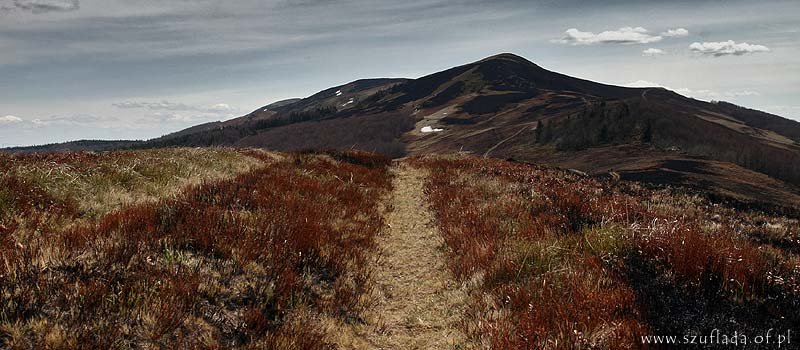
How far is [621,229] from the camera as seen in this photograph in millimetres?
7168

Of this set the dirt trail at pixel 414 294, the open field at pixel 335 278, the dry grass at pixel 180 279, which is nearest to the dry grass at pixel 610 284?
the open field at pixel 335 278

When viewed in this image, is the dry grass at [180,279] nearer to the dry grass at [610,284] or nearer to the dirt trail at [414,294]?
the dirt trail at [414,294]

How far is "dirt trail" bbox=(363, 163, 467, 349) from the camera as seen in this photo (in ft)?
17.1

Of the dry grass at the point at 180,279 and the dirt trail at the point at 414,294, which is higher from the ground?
the dry grass at the point at 180,279

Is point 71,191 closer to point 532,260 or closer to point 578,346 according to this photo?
point 532,260

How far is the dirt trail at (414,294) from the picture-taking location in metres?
5.20

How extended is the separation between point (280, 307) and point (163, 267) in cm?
152

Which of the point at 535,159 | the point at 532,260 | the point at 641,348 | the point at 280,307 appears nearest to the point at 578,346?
the point at 641,348

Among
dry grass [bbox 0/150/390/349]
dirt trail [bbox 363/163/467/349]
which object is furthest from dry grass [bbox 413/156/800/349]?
dry grass [bbox 0/150/390/349]

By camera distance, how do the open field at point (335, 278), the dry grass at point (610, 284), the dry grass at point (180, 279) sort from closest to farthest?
the dry grass at point (180, 279)
the open field at point (335, 278)
the dry grass at point (610, 284)

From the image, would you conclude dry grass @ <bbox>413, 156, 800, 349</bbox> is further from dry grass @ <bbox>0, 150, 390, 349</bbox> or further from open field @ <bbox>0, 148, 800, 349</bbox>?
dry grass @ <bbox>0, 150, 390, 349</bbox>

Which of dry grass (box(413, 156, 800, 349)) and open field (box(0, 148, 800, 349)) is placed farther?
dry grass (box(413, 156, 800, 349))

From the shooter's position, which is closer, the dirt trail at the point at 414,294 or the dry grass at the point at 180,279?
the dry grass at the point at 180,279

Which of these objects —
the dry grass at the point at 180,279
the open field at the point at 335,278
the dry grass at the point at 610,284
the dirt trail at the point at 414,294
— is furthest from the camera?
the dirt trail at the point at 414,294
